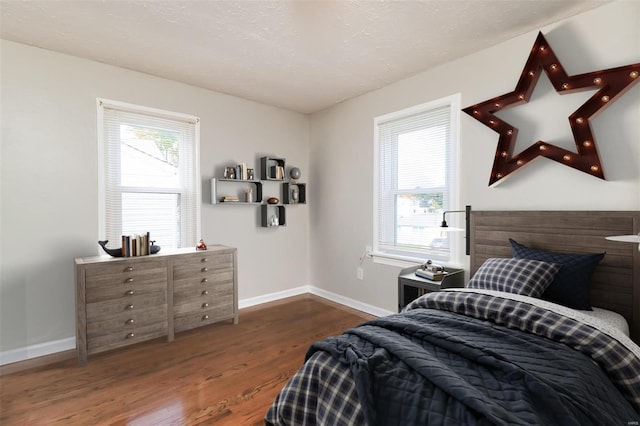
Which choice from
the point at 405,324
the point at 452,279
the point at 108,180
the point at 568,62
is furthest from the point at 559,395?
the point at 108,180

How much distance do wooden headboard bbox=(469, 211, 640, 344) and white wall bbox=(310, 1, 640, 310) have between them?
95 millimetres

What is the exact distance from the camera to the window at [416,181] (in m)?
3.00

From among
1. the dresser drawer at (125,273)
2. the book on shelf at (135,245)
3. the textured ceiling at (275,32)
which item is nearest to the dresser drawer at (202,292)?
the dresser drawer at (125,273)

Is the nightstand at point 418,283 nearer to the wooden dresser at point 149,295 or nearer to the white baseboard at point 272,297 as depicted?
the wooden dresser at point 149,295

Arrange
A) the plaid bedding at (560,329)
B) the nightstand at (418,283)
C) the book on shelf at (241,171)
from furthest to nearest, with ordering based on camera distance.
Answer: the book on shelf at (241,171)
the nightstand at (418,283)
the plaid bedding at (560,329)

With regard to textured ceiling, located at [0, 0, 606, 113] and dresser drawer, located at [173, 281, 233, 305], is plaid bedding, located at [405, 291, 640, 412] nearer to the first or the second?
textured ceiling, located at [0, 0, 606, 113]

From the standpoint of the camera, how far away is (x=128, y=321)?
267cm

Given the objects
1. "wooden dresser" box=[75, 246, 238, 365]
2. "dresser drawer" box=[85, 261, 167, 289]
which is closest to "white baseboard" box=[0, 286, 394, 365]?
"wooden dresser" box=[75, 246, 238, 365]

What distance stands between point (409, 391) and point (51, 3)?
3102 millimetres

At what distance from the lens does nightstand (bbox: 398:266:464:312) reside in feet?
8.58

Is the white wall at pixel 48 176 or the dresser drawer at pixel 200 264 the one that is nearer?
the white wall at pixel 48 176

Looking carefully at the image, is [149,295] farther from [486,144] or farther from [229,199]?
[486,144]

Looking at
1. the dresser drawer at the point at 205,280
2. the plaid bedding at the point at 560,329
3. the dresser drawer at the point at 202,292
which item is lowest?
the dresser drawer at the point at 202,292

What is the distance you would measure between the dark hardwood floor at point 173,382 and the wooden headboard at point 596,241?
72.4 inches
